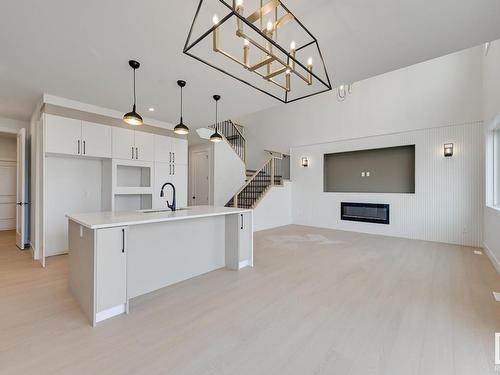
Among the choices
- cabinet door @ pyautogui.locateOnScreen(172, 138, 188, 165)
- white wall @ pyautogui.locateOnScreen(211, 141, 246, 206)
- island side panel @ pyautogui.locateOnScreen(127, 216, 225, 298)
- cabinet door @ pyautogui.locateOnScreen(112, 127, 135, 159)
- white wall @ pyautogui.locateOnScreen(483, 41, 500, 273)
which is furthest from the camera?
white wall @ pyautogui.locateOnScreen(211, 141, 246, 206)

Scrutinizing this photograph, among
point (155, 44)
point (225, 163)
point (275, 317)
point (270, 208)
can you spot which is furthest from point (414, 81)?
point (275, 317)

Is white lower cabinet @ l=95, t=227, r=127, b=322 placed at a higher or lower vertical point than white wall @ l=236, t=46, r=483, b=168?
lower

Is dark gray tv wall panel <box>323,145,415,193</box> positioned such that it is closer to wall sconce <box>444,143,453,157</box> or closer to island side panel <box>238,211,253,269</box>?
wall sconce <box>444,143,453,157</box>

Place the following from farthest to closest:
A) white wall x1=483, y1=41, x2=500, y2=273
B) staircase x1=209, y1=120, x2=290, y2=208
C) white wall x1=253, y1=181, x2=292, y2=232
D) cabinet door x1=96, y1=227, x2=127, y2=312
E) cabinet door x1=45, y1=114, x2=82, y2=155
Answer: staircase x1=209, y1=120, x2=290, y2=208
white wall x1=253, y1=181, x2=292, y2=232
cabinet door x1=45, y1=114, x2=82, y2=155
white wall x1=483, y1=41, x2=500, y2=273
cabinet door x1=96, y1=227, x2=127, y2=312

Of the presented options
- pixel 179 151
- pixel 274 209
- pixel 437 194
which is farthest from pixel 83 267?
pixel 437 194

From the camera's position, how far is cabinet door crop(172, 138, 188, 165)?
17.4ft

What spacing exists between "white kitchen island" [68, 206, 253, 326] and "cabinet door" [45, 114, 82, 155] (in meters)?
1.79

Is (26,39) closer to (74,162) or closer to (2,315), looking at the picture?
(74,162)

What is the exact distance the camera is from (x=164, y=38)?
2.31 meters

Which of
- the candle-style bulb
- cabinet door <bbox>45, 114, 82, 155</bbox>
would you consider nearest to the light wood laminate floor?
cabinet door <bbox>45, 114, 82, 155</bbox>

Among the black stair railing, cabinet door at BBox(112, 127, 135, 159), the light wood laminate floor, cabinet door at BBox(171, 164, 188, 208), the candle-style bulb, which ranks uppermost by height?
the black stair railing

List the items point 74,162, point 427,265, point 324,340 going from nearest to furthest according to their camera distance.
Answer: point 324,340 < point 427,265 < point 74,162

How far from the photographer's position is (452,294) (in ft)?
8.64

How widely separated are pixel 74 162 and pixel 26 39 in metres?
2.44
